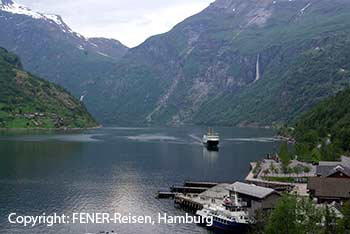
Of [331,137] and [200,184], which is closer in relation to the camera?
[200,184]

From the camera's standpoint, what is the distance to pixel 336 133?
162 meters

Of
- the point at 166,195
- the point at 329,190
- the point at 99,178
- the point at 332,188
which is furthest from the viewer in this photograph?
the point at 99,178

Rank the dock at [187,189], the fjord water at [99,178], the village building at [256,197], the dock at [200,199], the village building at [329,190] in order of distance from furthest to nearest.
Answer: the dock at [187,189], the dock at [200,199], the fjord water at [99,178], the village building at [329,190], the village building at [256,197]

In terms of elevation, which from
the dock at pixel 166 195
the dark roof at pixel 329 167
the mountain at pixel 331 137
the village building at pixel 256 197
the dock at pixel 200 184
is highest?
the mountain at pixel 331 137

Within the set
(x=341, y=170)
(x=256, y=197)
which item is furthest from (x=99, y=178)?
(x=341, y=170)

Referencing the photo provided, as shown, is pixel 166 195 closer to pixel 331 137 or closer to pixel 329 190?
pixel 329 190

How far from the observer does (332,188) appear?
86.7 meters

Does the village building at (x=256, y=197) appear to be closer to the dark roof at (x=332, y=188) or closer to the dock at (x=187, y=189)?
the dark roof at (x=332, y=188)

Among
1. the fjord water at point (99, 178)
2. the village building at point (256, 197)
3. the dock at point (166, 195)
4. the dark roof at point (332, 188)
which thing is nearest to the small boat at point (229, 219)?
the village building at point (256, 197)

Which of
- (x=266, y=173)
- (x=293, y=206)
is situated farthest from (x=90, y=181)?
(x=293, y=206)

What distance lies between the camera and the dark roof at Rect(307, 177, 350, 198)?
85500 millimetres

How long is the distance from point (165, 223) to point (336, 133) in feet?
305

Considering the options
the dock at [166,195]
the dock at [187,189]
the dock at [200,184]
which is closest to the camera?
the dock at [166,195]

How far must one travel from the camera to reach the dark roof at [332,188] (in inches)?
3366
